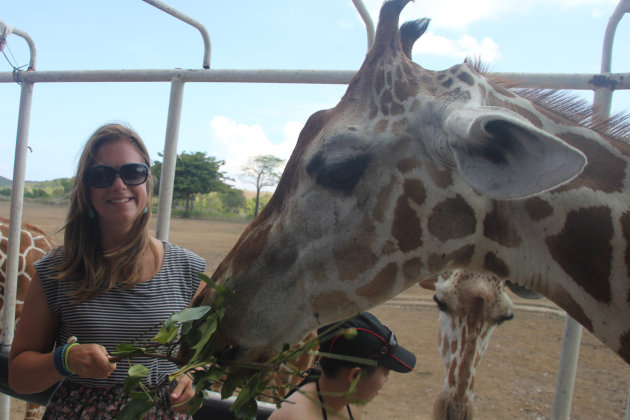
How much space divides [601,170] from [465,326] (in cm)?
177

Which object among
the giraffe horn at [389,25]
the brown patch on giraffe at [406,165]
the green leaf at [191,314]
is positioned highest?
the giraffe horn at [389,25]

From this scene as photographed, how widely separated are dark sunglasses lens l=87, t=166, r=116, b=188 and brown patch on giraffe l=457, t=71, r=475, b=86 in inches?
60.1

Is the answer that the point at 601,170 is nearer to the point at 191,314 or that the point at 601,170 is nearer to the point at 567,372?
the point at 567,372

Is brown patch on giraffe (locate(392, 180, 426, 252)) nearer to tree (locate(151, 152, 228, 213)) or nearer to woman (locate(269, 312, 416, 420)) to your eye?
woman (locate(269, 312, 416, 420))

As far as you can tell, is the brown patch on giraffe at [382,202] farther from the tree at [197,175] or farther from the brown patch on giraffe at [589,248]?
the tree at [197,175]

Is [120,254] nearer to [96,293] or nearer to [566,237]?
[96,293]

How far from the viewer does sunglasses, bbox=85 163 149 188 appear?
1.87 meters

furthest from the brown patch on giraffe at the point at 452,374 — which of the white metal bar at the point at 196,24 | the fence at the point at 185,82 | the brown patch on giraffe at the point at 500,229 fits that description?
the white metal bar at the point at 196,24

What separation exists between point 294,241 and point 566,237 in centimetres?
87

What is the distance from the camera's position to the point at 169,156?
2521 mm

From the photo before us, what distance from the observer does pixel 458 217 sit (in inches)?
53.7

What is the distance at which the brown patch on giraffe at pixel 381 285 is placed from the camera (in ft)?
4.66

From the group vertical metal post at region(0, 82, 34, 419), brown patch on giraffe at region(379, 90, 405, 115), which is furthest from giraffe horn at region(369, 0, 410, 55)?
vertical metal post at region(0, 82, 34, 419)

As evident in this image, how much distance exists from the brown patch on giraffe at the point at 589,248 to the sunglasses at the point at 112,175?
1731mm
